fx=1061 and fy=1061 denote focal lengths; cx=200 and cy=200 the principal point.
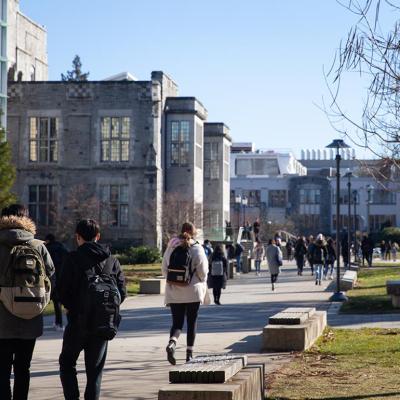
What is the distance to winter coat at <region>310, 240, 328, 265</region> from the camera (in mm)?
36094

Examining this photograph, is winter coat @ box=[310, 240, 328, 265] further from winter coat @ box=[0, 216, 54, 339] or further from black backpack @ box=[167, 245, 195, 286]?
winter coat @ box=[0, 216, 54, 339]

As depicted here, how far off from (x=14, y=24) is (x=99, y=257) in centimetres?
4915

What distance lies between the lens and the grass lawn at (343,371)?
10727 mm

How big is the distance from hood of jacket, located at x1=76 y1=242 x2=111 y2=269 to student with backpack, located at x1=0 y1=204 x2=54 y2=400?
1.12ft

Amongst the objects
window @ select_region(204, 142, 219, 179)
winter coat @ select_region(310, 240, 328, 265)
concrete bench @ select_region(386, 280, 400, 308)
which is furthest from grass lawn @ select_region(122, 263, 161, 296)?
window @ select_region(204, 142, 219, 179)

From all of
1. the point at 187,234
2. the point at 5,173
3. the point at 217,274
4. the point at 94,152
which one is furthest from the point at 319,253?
the point at 187,234

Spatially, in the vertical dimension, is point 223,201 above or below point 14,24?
below

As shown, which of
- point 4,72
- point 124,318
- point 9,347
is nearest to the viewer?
point 9,347

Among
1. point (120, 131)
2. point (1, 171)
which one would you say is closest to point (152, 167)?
point (120, 131)

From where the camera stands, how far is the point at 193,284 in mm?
13414

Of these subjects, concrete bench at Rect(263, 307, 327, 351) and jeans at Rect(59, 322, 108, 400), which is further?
concrete bench at Rect(263, 307, 327, 351)

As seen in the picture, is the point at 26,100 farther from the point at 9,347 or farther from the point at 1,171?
the point at 9,347

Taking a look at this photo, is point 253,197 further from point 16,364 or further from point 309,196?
point 16,364

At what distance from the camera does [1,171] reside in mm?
39094
